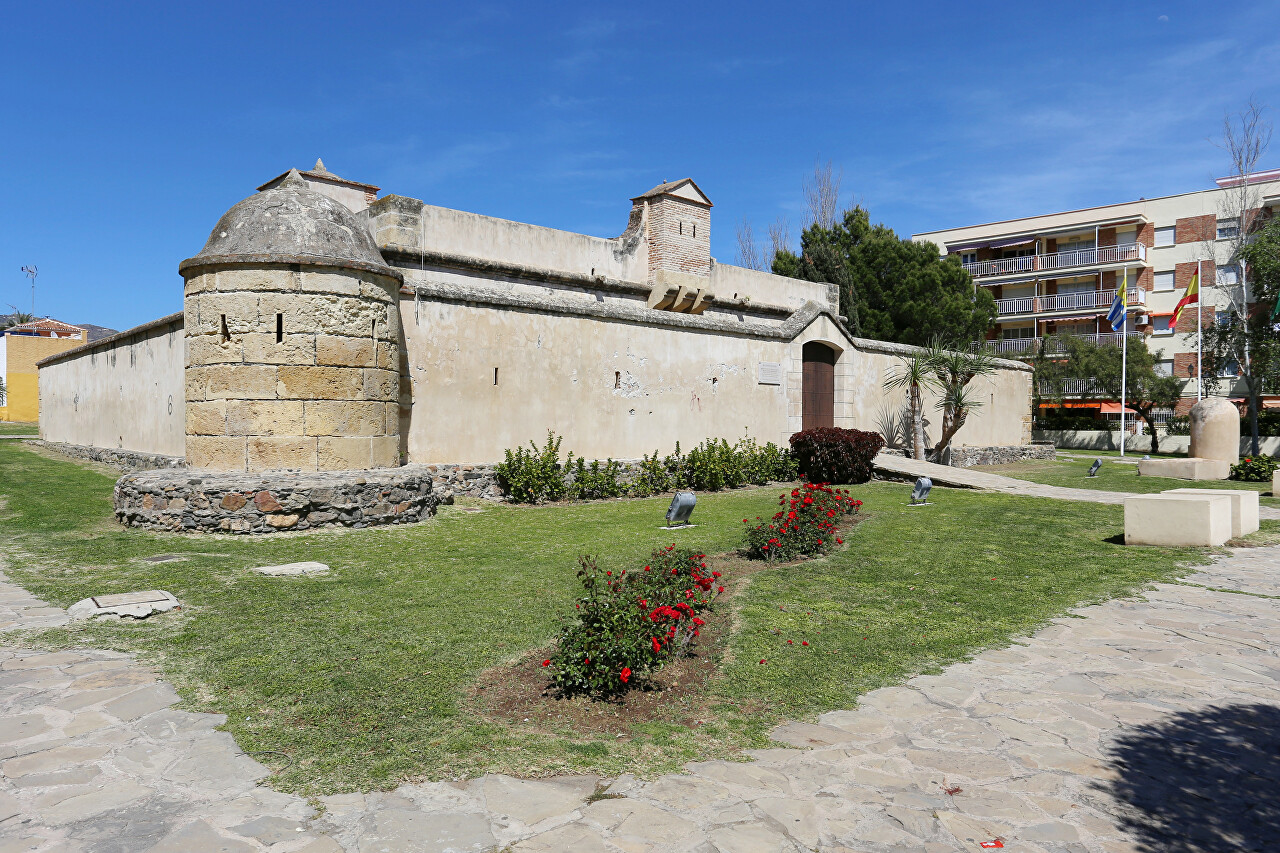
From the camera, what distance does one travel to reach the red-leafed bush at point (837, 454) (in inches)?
611

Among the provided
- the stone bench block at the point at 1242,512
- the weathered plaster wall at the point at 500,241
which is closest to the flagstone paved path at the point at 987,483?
the stone bench block at the point at 1242,512

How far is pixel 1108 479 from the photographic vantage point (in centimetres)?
1698

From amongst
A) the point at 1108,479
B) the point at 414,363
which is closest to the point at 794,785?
the point at 414,363

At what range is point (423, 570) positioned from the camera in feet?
23.4

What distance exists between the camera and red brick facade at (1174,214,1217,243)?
40.1m

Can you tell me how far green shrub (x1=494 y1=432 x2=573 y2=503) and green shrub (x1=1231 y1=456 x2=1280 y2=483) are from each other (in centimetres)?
1437

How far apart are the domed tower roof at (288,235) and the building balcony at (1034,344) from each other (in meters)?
30.4

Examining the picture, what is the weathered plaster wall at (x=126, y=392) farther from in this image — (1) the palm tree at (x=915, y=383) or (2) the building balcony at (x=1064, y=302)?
(2) the building balcony at (x=1064, y=302)

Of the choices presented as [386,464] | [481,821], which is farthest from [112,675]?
[386,464]

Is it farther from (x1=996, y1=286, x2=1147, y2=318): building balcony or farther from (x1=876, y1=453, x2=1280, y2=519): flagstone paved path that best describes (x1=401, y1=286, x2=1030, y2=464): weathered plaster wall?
(x1=996, y1=286, x2=1147, y2=318): building balcony

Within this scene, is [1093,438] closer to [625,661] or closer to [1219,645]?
[1219,645]

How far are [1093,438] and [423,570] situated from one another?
3763 cm

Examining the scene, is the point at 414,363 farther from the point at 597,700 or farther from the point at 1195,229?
the point at 1195,229

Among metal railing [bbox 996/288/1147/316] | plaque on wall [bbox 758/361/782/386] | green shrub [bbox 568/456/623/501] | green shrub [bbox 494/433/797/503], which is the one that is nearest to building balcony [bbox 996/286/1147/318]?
metal railing [bbox 996/288/1147/316]
